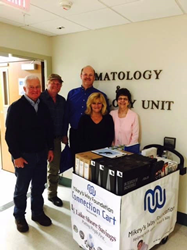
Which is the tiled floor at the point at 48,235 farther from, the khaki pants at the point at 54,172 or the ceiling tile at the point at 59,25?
the ceiling tile at the point at 59,25

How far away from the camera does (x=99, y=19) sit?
2475mm

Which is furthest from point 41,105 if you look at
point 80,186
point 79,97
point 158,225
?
point 158,225

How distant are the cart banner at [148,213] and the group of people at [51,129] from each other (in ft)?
2.42

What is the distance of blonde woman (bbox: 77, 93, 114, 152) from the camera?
97.9 inches

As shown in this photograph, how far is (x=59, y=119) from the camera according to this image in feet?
8.99

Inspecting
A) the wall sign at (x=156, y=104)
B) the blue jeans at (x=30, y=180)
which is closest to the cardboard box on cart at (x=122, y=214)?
the blue jeans at (x=30, y=180)

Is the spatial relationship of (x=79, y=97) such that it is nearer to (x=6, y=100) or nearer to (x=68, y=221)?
(x=68, y=221)

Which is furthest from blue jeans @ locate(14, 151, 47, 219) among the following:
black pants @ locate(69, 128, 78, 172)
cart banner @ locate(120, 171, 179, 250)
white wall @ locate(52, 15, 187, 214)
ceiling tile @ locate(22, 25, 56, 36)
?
ceiling tile @ locate(22, 25, 56, 36)

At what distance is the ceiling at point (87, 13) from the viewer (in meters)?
2.02

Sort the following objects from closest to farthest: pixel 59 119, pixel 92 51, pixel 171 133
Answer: pixel 171 133 < pixel 59 119 < pixel 92 51

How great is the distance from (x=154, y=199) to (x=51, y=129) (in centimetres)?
132

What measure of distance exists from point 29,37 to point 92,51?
0.88m

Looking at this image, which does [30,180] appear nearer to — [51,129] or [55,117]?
[51,129]

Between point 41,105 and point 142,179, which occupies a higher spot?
point 41,105
